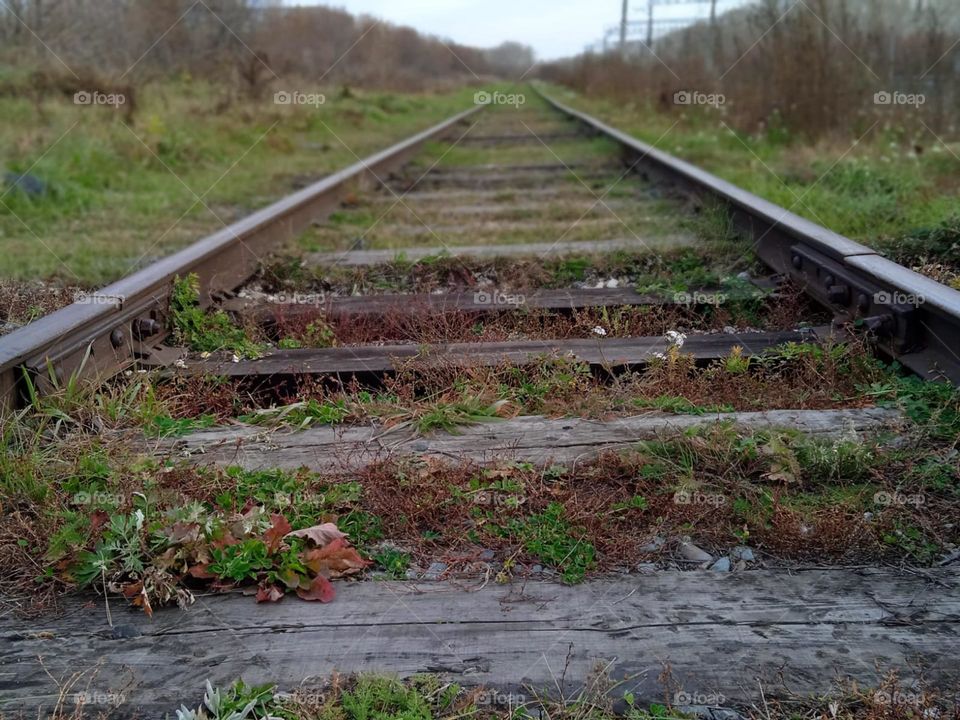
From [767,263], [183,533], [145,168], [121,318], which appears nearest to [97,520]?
[183,533]

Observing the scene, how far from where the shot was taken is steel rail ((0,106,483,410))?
2.60 m

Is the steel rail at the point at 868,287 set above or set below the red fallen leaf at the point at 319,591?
above

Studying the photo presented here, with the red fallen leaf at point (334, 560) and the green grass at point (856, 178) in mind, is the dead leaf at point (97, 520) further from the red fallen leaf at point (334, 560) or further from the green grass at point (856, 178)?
the green grass at point (856, 178)

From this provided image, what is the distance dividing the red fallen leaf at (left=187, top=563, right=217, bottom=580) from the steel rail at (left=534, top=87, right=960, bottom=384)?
7.00ft

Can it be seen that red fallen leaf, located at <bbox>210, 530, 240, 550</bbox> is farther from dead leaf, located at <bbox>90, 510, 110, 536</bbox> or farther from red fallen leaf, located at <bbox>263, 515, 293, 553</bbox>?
dead leaf, located at <bbox>90, 510, 110, 536</bbox>

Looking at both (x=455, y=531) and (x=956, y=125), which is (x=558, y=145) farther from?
(x=455, y=531)

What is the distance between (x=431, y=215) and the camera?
6.66m

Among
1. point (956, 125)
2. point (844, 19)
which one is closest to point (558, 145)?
point (844, 19)

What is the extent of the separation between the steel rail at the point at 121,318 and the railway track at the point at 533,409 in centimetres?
1

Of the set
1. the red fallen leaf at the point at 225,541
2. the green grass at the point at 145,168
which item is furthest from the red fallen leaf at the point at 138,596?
the green grass at the point at 145,168

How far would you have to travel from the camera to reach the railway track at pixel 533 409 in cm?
167

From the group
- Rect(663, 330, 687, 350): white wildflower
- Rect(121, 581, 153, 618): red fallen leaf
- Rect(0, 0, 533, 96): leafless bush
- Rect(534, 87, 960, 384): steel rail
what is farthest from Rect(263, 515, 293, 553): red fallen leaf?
Rect(0, 0, 533, 96): leafless bush

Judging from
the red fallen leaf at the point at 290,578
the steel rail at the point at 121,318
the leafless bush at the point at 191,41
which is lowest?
the red fallen leaf at the point at 290,578

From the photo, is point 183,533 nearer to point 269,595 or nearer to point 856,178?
point 269,595
